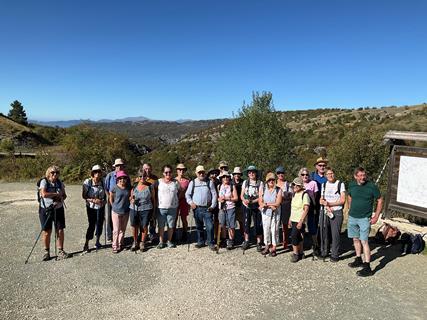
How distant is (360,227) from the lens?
7.00 meters

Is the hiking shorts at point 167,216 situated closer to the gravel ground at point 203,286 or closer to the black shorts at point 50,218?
the gravel ground at point 203,286

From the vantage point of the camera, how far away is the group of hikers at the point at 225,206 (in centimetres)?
721

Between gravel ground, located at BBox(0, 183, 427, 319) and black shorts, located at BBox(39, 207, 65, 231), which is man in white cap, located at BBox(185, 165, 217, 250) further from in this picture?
black shorts, located at BBox(39, 207, 65, 231)

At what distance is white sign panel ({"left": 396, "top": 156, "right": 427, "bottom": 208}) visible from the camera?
29.5 feet

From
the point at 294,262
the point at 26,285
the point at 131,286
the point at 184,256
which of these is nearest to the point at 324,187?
the point at 294,262

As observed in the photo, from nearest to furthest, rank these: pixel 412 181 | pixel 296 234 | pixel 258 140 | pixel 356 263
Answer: pixel 356 263 → pixel 296 234 → pixel 412 181 → pixel 258 140

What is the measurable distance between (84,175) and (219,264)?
14634mm

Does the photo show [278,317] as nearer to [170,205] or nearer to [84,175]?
[170,205]

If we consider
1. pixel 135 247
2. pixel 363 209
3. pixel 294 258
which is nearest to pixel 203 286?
pixel 294 258

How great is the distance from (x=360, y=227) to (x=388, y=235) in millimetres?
2149

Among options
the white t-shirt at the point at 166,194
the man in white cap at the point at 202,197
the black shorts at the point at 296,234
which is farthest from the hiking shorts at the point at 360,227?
the white t-shirt at the point at 166,194

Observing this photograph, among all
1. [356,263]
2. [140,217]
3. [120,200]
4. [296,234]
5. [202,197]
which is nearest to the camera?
[356,263]

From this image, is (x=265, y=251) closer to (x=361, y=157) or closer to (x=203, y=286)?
(x=203, y=286)

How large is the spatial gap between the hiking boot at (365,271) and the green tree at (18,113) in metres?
61.4
